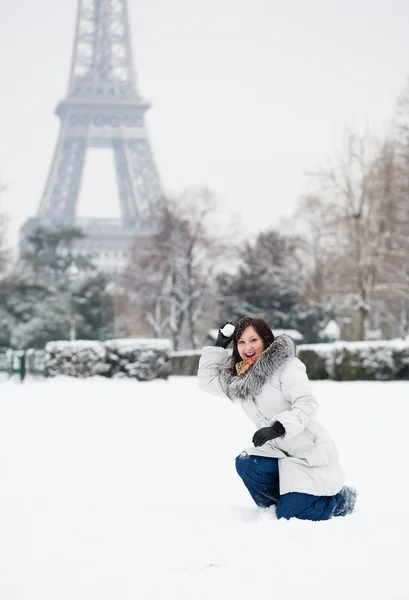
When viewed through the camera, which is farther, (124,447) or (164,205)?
(164,205)

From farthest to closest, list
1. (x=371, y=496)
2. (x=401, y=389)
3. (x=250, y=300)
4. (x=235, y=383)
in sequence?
(x=250, y=300)
(x=401, y=389)
(x=371, y=496)
(x=235, y=383)

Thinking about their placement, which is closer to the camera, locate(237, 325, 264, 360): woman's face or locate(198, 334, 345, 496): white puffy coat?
locate(198, 334, 345, 496): white puffy coat

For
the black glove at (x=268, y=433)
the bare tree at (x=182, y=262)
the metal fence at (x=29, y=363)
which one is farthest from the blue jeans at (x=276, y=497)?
the bare tree at (x=182, y=262)

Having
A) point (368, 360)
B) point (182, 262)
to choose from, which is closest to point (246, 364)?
point (368, 360)

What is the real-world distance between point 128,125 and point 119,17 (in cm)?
1007

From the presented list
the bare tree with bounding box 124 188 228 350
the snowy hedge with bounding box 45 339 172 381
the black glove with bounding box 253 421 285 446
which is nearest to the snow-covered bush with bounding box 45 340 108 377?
the snowy hedge with bounding box 45 339 172 381

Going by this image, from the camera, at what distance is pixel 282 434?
13.3ft

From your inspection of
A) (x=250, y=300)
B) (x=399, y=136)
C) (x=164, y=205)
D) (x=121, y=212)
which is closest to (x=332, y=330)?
(x=399, y=136)

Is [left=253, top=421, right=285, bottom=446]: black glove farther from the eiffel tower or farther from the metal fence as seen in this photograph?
the eiffel tower

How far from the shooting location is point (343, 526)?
13.2 feet

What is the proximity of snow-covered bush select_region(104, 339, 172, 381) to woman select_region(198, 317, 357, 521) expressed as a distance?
1110 cm

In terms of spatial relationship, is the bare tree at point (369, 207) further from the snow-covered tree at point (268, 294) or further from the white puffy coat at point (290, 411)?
the white puffy coat at point (290, 411)

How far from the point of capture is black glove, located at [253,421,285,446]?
402 cm

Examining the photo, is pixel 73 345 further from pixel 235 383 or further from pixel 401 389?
pixel 235 383
